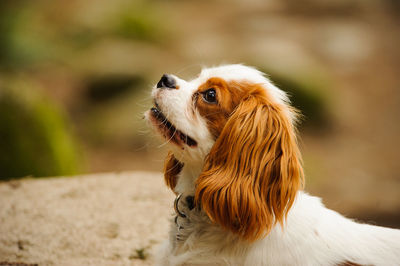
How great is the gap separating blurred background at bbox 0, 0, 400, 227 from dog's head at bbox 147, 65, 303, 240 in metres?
3.92

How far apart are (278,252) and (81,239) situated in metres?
2.01

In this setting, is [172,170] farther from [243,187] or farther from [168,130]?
[243,187]

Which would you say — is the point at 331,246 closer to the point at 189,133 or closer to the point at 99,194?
the point at 189,133

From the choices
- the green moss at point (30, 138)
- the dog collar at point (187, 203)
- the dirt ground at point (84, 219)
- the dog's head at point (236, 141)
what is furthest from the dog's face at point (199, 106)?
the green moss at point (30, 138)

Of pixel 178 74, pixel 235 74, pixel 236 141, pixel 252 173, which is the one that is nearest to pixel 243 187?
pixel 252 173

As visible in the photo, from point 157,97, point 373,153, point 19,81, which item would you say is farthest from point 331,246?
point 373,153

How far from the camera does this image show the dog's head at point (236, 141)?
9.64 ft

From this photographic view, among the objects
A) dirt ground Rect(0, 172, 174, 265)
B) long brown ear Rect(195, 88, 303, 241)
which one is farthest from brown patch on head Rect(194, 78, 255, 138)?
dirt ground Rect(0, 172, 174, 265)

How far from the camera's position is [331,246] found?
3.03 m

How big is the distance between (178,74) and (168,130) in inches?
327

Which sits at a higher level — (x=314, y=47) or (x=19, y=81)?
(x=314, y=47)

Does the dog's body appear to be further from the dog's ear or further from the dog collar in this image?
the dog's ear

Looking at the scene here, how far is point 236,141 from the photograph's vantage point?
9.98 feet

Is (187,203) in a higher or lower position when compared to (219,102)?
lower
